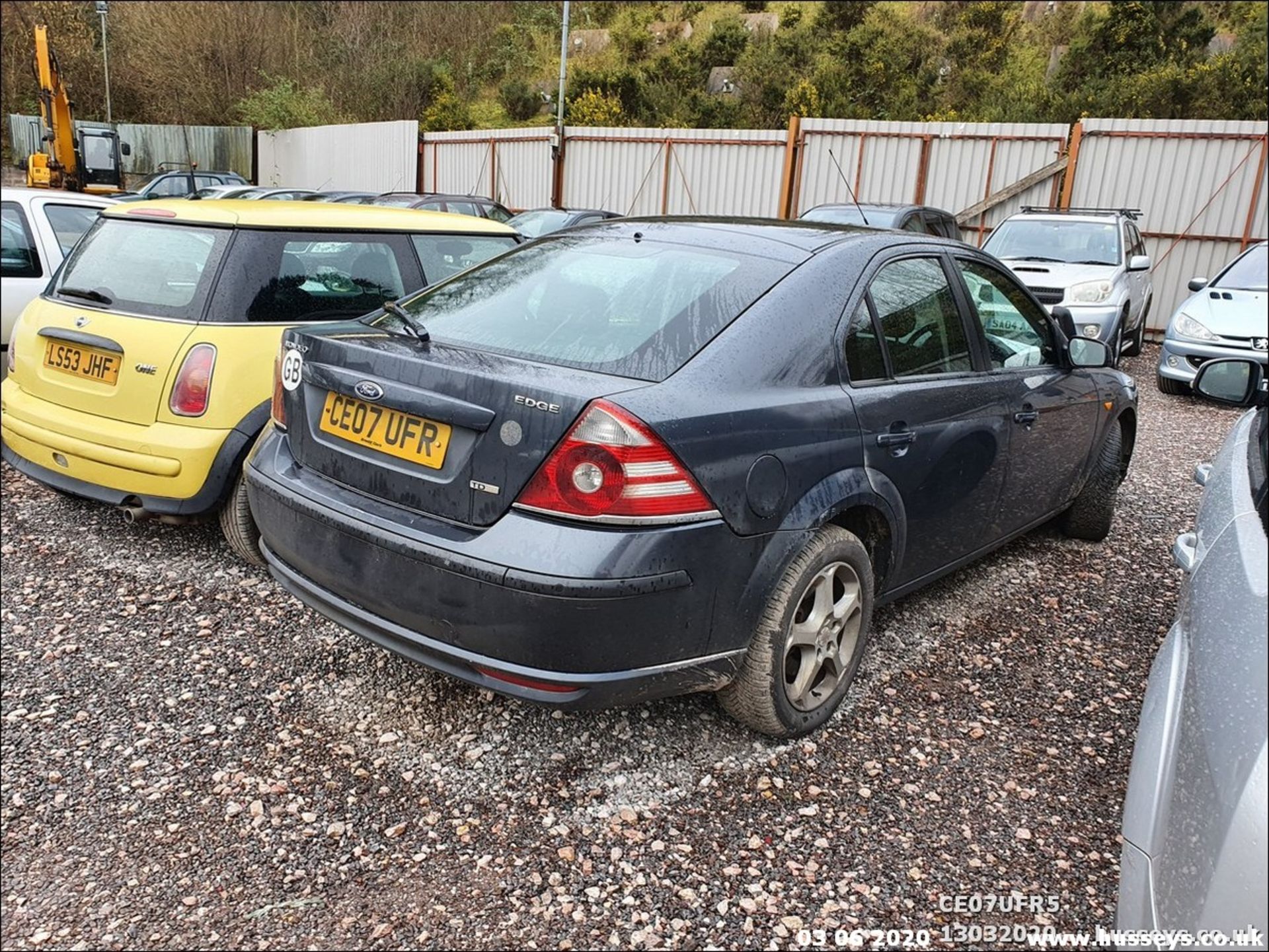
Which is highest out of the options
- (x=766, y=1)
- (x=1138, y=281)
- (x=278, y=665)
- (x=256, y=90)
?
(x=766, y=1)

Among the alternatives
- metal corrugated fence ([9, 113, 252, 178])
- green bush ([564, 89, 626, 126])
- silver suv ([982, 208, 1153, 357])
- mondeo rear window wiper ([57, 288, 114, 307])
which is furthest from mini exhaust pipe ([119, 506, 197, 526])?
metal corrugated fence ([9, 113, 252, 178])

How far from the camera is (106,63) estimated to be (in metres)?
35.8

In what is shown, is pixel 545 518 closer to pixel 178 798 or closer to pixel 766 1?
pixel 178 798

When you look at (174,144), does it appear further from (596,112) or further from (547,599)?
(547,599)

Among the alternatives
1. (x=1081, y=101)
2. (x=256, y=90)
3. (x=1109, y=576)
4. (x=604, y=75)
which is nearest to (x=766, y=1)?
(x=604, y=75)

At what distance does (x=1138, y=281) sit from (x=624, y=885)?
35.9 ft

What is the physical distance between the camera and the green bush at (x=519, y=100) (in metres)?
33.1

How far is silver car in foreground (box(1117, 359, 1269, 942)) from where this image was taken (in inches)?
48.4

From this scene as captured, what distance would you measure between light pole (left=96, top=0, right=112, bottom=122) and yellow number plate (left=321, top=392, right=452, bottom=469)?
39505 mm

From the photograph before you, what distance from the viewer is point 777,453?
2578mm

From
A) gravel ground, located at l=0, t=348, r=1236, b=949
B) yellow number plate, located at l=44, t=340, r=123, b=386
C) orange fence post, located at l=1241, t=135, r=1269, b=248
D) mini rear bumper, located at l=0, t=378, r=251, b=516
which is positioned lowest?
gravel ground, located at l=0, t=348, r=1236, b=949

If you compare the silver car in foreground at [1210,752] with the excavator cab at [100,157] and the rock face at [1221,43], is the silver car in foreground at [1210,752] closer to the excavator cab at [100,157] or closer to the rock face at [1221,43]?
the excavator cab at [100,157]

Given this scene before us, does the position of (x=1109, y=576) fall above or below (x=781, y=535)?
below

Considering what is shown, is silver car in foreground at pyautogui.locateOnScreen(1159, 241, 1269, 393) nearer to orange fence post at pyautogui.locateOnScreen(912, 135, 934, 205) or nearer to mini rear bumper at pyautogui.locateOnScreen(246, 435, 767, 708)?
orange fence post at pyautogui.locateOnScreen(912, 135, 934, 205)
